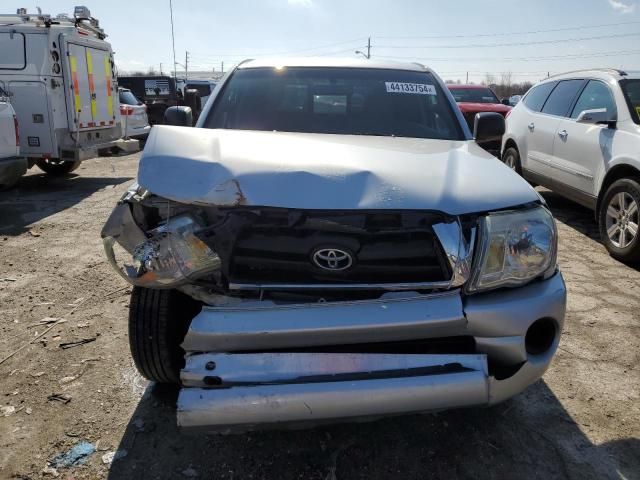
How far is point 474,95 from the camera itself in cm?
1237

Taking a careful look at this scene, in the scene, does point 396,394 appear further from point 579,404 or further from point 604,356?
point 604,356

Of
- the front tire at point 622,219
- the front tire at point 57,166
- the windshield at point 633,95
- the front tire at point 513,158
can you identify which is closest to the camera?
the front tire at point 622,219

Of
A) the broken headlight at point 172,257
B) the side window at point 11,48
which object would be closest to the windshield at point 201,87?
the side window at point 11,48

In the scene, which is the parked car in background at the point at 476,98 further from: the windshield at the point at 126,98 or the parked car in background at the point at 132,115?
the windshield at the point at 126,98

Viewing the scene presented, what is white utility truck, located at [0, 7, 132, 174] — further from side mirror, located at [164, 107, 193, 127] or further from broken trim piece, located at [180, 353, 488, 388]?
broken trim piece, located at [180, 353, 488, 388]

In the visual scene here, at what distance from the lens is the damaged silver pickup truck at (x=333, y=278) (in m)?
1.75

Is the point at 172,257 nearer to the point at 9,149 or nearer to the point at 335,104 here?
the point at 335,104

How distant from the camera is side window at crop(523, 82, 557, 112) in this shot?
21.0 feet

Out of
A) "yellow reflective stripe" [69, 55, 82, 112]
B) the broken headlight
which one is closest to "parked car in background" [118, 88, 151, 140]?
"yellow reflective stripe" [69, 55, 82, 112]

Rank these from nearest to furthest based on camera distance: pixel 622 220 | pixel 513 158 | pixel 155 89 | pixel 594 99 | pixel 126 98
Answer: pixel 622 220
pixel 594 99
pixel 513 158
pixel 126 98
pixel 155 89

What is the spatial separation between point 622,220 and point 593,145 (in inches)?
35.7

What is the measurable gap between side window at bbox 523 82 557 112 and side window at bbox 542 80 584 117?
14 centimetres

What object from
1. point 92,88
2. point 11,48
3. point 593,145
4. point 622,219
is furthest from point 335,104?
point 92,88

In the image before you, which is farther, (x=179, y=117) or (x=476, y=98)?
(x=476, y=98)
